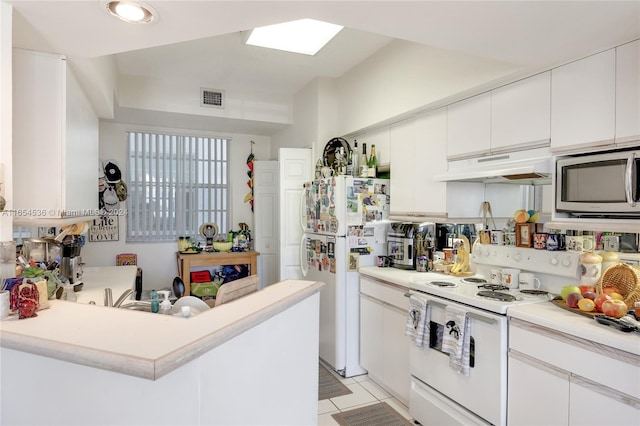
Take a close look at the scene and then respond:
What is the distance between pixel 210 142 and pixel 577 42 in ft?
14.5

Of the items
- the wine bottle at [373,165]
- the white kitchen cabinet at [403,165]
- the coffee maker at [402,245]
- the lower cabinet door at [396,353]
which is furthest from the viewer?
the wine bottle at [373,165]

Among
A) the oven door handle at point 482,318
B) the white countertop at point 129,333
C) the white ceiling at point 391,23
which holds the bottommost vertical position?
the oven door handle at point 482,318

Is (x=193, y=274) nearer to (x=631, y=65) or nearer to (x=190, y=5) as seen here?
(x=190, y=5)

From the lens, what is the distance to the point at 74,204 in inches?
81.9

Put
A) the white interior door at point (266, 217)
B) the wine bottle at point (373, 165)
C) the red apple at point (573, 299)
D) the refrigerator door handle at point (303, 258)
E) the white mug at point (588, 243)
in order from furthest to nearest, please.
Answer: the white interior door at point (266, 217), the refrigerator door handle at point (303, 258), the wine bottle at point (373, 165), the white mug at point (588, 243), the red apple at point (573, 299)

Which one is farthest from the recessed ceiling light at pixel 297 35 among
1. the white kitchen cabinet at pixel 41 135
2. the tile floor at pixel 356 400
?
the tile floor at pixel 356 400

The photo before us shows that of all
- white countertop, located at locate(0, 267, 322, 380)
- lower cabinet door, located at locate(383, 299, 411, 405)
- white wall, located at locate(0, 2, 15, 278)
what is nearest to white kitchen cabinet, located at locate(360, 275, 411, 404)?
lower cabinet door, located at locate(383, 299, 411, 405)

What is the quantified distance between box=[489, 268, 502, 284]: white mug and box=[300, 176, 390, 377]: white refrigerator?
1064 millimetres

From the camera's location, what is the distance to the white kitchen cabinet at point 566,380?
153 cm

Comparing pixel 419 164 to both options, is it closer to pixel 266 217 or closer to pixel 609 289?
pixel 609 289

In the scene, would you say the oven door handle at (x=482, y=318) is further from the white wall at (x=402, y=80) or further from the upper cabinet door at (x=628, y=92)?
the white wall at (x=402, y=80)

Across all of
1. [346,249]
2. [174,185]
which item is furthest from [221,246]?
[346,249]

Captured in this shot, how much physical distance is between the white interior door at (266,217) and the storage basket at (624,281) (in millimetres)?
3769

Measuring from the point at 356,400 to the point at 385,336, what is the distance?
0.52 meters
